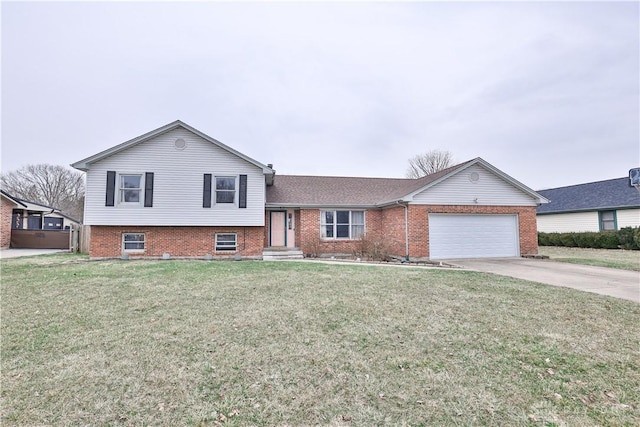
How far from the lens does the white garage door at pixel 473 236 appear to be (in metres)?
13.7

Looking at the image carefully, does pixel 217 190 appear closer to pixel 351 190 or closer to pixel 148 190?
pixel 148 190

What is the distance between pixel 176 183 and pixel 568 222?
26640mm

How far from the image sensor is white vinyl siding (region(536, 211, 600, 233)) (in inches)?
809

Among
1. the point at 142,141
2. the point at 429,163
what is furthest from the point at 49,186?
the point at 429,163

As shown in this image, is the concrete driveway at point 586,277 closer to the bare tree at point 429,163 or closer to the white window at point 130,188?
the white window at point 130,188

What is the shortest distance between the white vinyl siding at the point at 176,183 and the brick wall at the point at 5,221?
11.3 metres

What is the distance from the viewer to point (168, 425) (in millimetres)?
2469

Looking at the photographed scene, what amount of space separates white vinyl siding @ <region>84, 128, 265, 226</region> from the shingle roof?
217 cm

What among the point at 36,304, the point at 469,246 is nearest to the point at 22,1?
the point at 36,304

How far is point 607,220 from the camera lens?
65.1ft

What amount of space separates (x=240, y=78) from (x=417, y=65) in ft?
34.3

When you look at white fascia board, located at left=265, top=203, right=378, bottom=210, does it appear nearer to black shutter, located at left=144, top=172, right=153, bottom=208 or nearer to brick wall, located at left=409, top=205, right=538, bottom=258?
brick wall, located at left=409, top=205, right=538, bottom=258

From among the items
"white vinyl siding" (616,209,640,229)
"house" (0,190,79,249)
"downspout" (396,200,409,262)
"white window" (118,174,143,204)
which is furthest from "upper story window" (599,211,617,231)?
"house" (0,190,79,249)

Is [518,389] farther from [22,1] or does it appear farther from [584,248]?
[584,248]
